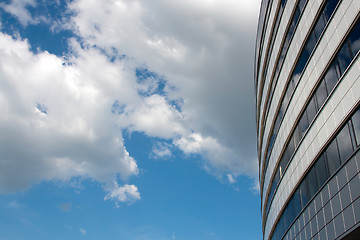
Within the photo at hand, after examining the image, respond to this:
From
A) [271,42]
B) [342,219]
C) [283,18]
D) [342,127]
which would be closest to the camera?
[342,219]

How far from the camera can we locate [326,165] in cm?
1931

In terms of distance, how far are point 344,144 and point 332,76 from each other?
465 centimetres

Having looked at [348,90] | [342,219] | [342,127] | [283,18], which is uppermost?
[283,18]

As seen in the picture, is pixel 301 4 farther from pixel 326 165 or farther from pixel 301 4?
pixel 326 165

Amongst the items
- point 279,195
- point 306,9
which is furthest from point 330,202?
point 306,9

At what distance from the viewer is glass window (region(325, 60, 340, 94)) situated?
1905 cm

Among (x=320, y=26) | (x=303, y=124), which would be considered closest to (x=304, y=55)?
(x=320, y=26)

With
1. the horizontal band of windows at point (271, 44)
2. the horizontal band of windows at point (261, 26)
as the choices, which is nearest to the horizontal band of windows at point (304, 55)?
the horizontal band of windows at point (271, 44)

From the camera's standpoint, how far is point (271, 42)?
33406 mm

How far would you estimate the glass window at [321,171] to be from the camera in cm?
1938

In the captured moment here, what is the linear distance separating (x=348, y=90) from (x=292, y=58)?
9.68m

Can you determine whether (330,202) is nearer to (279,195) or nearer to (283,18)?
(279,195)

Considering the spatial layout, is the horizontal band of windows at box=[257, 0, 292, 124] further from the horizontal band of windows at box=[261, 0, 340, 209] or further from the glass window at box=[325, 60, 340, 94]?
the glass window at box=[325, 60, 340, 94]

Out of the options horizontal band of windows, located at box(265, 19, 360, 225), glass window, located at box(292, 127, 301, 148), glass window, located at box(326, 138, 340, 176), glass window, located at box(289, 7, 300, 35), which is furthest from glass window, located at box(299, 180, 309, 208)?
glass window, located at box(289, 7, 300, 35)
